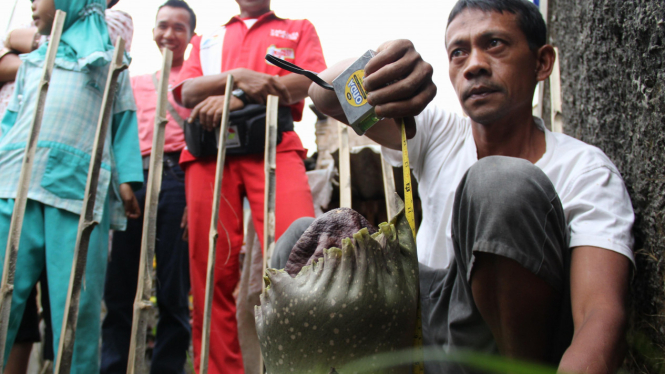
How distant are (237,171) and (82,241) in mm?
671

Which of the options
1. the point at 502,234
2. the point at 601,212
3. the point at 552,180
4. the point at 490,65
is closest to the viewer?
the point at 502,234

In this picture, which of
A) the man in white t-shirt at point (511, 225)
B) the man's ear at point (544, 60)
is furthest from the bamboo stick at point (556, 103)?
the man in white t-shirt at point (511, 225)

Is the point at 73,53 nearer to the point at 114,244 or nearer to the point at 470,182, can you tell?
the point at 114,244

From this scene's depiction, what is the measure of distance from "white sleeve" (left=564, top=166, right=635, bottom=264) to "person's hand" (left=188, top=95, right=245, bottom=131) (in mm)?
1338

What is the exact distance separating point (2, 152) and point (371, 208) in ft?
6.07

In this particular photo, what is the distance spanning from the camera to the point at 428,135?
1.54 meters

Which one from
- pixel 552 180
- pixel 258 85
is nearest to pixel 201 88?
pixel 258 85

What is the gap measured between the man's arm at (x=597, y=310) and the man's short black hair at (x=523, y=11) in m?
0.74

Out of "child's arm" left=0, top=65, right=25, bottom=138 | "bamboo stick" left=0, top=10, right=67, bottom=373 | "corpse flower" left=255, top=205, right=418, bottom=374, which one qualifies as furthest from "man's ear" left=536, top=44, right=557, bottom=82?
"child's arm" left=0, top=65, right=25, bottom=138

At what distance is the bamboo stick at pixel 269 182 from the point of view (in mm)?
1664

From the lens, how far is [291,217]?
6.15ft

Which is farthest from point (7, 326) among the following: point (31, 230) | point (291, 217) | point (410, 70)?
point (410, 70)

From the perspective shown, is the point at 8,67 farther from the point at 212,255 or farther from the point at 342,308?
the point at 342,308

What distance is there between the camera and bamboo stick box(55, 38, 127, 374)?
1.48 m
